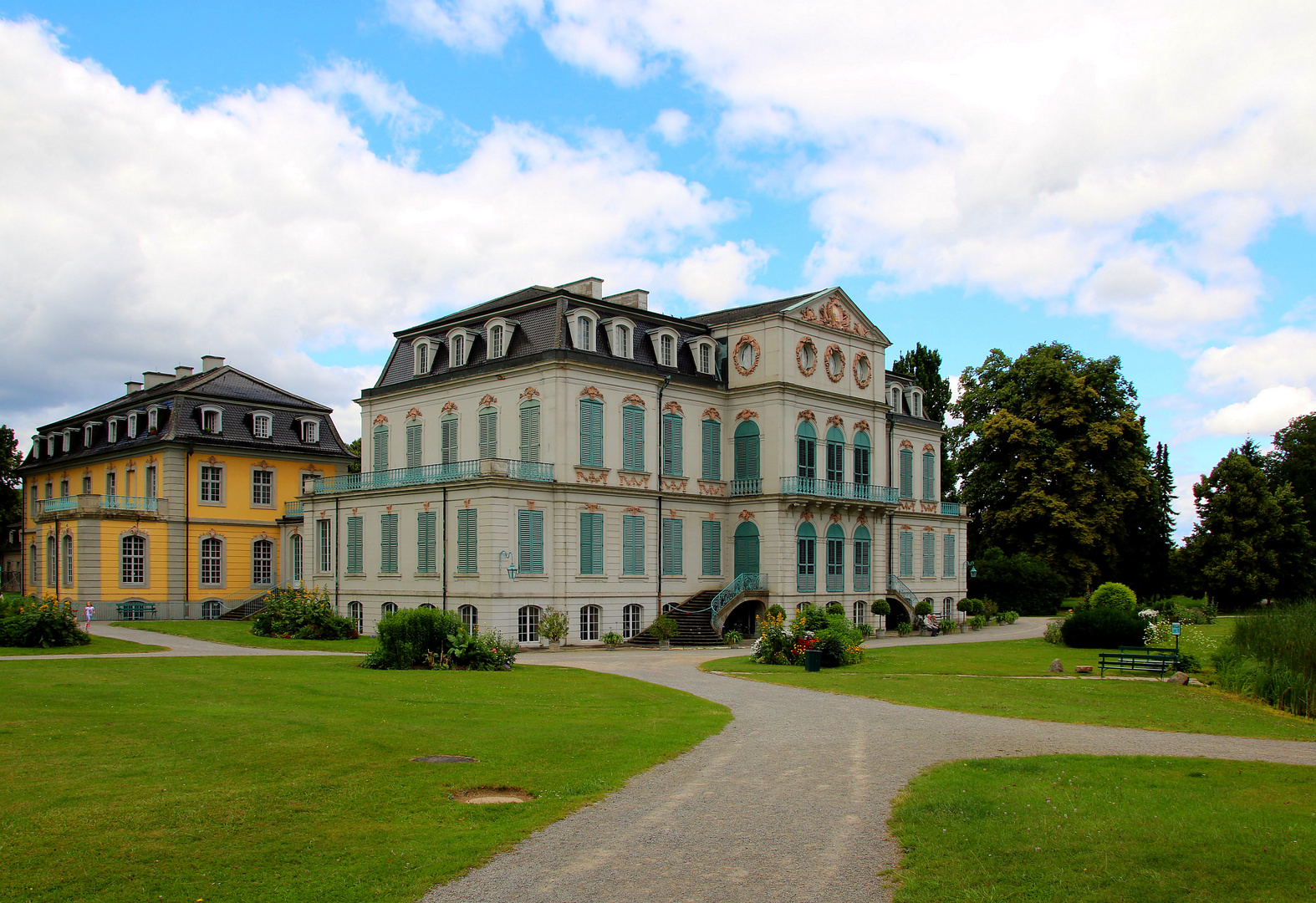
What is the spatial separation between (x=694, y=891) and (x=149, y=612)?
4480 cm

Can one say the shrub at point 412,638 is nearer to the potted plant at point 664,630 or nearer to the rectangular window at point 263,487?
the potted plant at point 664,630

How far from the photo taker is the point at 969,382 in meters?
66.2

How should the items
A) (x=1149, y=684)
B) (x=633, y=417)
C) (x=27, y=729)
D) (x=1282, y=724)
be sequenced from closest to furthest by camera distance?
(x=27, y=729), (x=1282, y=724), (x=1149, y=684), (x=633, y=417)

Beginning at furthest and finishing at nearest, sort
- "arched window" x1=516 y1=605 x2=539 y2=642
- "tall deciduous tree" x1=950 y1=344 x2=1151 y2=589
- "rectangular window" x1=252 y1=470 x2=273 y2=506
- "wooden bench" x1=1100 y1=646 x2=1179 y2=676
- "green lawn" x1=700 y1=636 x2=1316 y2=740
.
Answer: "tall deciduous tree" x1=950 y1=344 x2=1151 y2=589 → "rectangular window" x1=252 y1=470 x2=273 y2=506 → "arched window" x1=516 y1=605 x2=539 y2=642 → "wooden bench" x1=1100 y1=646 x2=1179 y2=676 → "green lawn" x1=700 y1=636 x2=1316 y2=740

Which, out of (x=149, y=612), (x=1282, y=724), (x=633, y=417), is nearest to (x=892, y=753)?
(x=1282, y=724)

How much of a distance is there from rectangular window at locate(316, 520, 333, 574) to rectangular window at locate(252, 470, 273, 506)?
1090cm

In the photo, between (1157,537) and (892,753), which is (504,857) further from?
(1157,537)

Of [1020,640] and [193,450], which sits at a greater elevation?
[193,450]

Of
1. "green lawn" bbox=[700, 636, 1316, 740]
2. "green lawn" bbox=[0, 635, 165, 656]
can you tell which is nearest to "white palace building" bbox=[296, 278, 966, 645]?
"green lawn" bbox=[700, 636, 1316, 740]

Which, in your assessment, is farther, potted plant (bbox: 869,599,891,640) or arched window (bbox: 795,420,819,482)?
potted plant (bbox: 869,599,891,640)

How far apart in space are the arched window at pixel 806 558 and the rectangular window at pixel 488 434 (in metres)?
12.4

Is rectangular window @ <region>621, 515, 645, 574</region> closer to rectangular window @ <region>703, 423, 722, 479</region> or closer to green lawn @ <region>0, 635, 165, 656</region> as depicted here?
rectangular window @ <region>703, 423, 722, 479</region>

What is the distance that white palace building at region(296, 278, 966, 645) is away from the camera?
37031 mm

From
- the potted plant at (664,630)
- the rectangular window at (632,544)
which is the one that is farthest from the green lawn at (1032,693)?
the rectangular window at (632,544)
